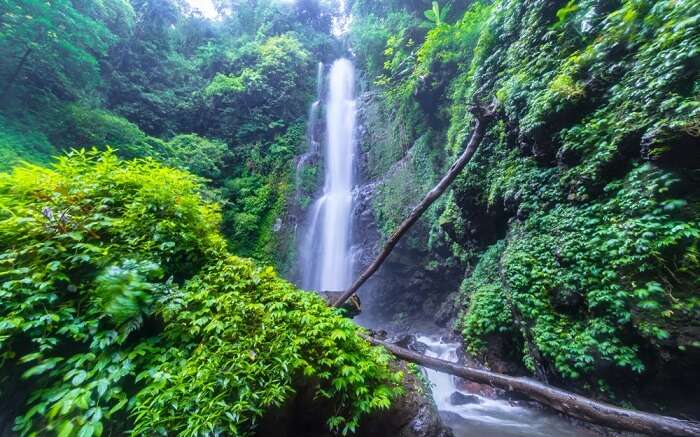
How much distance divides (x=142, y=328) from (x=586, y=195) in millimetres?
6109

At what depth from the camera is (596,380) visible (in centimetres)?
395

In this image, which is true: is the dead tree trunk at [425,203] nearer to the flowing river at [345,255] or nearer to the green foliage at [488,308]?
the flowing river at [345,255]

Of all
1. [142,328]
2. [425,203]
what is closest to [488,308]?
[425,203]

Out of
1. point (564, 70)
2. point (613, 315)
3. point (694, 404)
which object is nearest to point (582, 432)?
point (694, 404)

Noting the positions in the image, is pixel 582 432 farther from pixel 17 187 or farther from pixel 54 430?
pixel 17 187

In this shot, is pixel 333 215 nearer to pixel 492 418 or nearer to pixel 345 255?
pixel 345 255

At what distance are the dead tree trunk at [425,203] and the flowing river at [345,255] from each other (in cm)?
225

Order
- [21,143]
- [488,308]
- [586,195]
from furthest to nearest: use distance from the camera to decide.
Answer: [21,143] < [488,308] < [586,195]

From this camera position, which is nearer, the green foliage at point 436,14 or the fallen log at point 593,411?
the fallen log at point 593,411

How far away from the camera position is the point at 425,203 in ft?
18.4

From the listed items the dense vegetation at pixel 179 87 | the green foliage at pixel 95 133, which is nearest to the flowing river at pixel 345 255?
the dense vegetation at pixel 179 87

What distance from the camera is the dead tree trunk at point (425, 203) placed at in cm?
543

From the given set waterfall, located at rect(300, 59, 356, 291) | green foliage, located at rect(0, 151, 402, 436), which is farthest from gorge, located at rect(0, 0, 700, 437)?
waterfall, located at rect(300, 59, 356, 291)

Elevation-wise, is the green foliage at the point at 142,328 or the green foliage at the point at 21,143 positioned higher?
the green foliage at the point at 21,143
